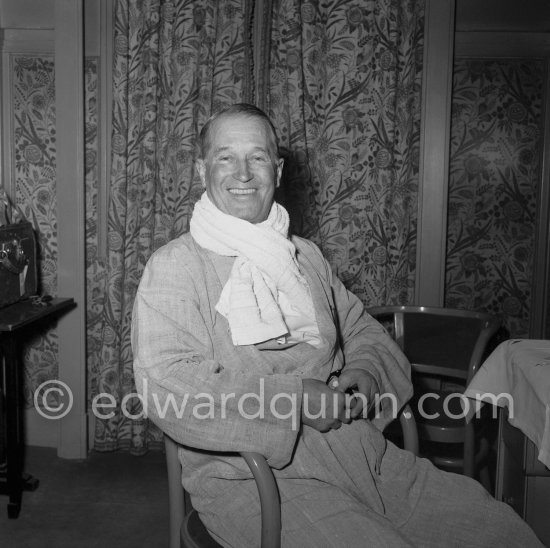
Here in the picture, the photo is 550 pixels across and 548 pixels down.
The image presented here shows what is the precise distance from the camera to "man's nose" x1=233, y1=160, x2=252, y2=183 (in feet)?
5.01

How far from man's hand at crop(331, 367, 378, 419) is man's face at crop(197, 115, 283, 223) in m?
0.46

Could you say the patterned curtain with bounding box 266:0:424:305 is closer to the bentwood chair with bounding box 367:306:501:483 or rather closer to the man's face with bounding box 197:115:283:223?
the bentwood chair with bounding box 367:306:501:483

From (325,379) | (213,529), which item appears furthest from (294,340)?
(213,529)

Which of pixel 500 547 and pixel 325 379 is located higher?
pixel 325 379

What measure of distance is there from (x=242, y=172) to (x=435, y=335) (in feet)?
4.03

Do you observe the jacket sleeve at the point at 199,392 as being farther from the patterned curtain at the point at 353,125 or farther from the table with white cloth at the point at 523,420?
the patterned curtain at the point at 353,125

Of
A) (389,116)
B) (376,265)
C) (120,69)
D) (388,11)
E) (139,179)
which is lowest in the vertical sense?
(376,265)

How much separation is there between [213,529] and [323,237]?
1.66 metres

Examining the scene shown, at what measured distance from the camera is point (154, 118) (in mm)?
2650

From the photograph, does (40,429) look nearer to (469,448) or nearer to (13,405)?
(13,405)

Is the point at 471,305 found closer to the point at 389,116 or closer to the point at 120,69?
the point at 389,116

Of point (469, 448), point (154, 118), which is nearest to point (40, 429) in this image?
point (154, 118)

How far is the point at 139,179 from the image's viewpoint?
2.70 meters

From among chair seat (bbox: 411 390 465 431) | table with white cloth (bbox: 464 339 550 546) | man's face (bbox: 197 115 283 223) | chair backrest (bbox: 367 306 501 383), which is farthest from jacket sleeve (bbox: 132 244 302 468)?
chair backrest (bbox: 367 306 501 383)
